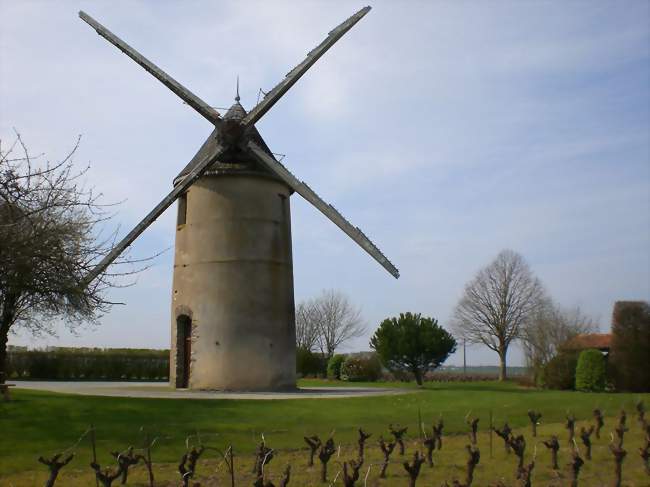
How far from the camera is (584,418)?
45.8ft

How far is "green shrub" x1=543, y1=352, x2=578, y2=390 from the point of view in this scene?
26938 mm

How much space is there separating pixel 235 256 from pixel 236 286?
921 millimetres

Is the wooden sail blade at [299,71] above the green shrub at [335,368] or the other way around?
above

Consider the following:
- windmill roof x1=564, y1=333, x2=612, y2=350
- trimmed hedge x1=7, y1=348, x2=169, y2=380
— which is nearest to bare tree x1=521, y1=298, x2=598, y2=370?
windmill roof x1=564, y1=333, x2=612, y2=350

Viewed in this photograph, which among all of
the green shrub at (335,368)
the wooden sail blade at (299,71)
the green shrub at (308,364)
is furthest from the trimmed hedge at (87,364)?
Answer: the wooden sail blade at (299,71)

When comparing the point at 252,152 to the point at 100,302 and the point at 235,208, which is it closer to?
the point at 235,208

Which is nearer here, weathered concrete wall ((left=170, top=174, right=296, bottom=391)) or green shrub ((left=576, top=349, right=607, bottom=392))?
weathered concrete wall ((left=170, top=174, right=296, bottom=391))

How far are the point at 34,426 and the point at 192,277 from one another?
9.10m

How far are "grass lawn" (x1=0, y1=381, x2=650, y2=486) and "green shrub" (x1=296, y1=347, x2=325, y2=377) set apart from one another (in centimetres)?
1894

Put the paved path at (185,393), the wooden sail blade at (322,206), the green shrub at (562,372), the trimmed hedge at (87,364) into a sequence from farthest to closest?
the trimmed hedge at (87,364) < the green shrub at (562,372) < the wooden sail blade at (322,206) < the paved path at (185,393)

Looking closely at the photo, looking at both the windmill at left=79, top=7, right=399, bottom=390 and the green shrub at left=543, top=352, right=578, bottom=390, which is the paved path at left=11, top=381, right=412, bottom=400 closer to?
the windmill at left=79, top=7, right=399, bottom=390

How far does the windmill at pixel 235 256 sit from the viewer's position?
19.7 metres

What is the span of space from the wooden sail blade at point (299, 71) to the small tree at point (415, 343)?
11.6 metres

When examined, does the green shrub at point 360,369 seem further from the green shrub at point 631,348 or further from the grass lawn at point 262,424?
the grass lawn at point 262,424
